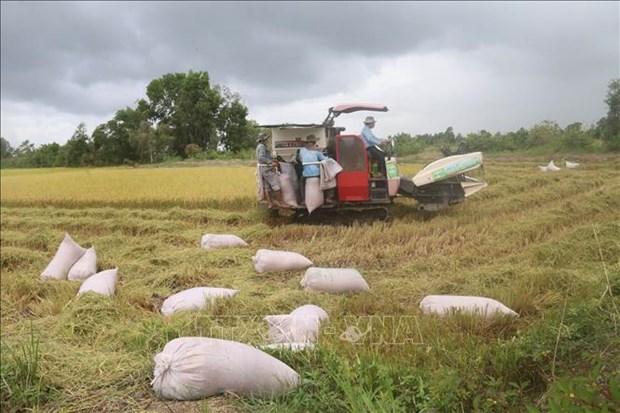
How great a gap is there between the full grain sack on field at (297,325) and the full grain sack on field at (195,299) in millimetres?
482

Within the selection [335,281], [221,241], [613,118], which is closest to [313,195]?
[221,241]

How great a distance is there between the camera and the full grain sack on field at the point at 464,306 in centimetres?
260

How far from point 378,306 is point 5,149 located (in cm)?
748

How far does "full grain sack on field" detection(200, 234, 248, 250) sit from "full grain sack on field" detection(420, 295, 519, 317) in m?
1.87

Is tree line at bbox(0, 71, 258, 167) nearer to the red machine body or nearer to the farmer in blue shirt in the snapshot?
the farmer in blue shirt

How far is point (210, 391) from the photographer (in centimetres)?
227

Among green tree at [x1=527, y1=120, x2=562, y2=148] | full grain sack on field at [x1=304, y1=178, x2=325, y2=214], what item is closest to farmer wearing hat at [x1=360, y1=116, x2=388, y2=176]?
full grain sack on field at [x1=304, y1=178, x2=325, y2=214]

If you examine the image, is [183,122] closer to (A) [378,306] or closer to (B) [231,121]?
(B) [231,121]

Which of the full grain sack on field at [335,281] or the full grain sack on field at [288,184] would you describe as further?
the full grain sack on field at [288,184]

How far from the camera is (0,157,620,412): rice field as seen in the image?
6.79 ft

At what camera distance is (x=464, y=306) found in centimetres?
265

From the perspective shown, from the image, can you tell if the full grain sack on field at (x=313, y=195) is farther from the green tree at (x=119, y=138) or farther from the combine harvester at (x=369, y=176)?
the green tree at (x=119, y=138)

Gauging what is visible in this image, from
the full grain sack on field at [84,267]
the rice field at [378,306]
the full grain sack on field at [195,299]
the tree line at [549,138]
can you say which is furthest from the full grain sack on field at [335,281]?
the full grain sack on field at [84,267]

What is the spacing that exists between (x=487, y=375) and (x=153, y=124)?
8.28ft
